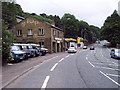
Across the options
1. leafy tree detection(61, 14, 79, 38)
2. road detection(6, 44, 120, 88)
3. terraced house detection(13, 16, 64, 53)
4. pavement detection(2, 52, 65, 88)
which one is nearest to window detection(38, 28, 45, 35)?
terraced house detection(13, 16, 64, 53)

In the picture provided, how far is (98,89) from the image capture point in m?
6.26

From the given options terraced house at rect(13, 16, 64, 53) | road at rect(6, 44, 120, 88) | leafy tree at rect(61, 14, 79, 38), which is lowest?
road at rect(6, 44, 120, 88)

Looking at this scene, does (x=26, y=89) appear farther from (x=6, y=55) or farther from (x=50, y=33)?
(x=50, y=33)

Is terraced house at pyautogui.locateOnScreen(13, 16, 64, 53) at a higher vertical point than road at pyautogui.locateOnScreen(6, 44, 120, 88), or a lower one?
higher

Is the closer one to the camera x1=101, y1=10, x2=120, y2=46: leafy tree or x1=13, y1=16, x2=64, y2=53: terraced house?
x1=13, y1=16, x2=64, y2=53: terraced house

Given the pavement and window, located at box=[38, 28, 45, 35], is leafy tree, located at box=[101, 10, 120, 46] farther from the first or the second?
the pavement

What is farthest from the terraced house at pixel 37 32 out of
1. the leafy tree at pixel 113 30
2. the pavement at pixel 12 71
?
the leafy tree at pixel 113 30

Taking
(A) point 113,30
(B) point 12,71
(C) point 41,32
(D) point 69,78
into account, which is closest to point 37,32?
(C) point 41,32

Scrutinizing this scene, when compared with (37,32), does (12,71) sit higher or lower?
lower

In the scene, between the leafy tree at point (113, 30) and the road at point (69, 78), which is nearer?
the road at point (69, 78)

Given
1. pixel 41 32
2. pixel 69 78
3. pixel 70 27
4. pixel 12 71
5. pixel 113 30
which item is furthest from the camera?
pixel 70 27

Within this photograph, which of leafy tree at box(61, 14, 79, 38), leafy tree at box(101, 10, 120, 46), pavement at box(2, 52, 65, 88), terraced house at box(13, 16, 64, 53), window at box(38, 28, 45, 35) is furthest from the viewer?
leafy tree at box(61, 14, 79, 38)

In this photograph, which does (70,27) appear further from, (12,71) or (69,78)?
(69,78)

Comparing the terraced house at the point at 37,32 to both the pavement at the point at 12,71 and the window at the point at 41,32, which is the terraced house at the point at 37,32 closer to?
the window at the point at 41,32
